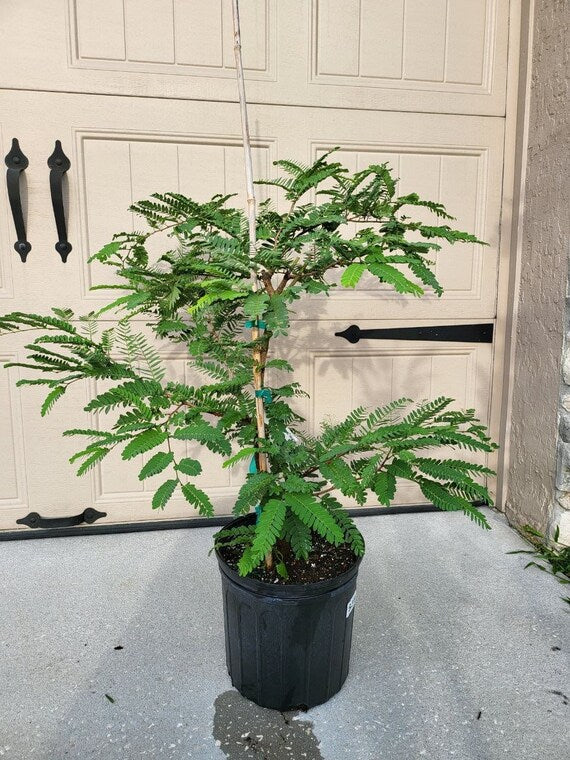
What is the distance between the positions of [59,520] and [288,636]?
3.93ft

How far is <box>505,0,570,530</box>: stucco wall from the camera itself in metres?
1.82

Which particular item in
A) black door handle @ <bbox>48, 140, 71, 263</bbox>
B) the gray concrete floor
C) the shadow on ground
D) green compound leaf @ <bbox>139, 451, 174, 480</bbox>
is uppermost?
black door handle @ <bbox>48, 140, 71, 263</bbox>

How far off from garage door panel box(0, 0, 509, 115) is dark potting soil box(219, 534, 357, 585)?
1.52m

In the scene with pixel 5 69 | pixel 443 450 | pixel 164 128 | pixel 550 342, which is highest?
pixel 5 69

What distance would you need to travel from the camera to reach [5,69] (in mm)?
1804

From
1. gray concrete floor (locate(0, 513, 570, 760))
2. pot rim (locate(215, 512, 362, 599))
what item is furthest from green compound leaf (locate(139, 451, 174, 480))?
gray concrete floor (locate(0, 513, 570, 760))

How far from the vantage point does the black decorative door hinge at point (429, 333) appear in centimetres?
211

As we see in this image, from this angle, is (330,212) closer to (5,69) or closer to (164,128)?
(164,128)

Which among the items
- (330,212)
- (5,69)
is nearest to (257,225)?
(330,212)

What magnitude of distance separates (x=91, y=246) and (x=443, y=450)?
1535 mm

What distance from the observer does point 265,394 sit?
126cm

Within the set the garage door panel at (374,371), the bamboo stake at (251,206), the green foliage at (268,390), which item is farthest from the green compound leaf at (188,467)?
the garage door panel at (374,371)

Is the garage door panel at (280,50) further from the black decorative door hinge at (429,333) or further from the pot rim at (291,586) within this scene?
the pot rim at (291,586)

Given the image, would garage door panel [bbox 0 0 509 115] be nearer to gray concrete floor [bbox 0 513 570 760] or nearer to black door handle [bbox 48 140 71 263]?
black door handle [bbox 48 140 71 263]
